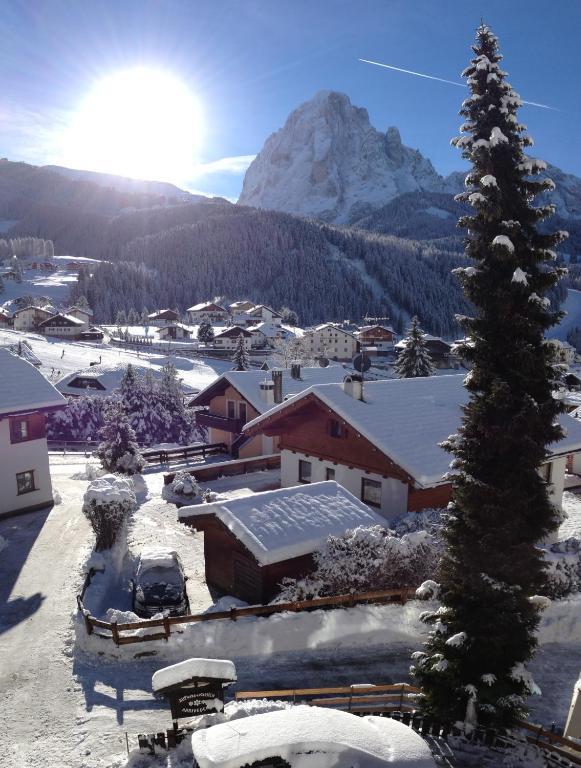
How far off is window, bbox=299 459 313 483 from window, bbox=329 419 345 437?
8.29ft

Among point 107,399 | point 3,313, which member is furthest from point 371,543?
point 3,313

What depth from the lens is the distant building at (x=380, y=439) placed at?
21.2 meters

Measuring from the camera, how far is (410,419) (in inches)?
929

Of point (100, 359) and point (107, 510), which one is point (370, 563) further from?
point (100, 359)

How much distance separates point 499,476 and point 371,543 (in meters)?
6.36

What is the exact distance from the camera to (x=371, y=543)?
1655 centimetres

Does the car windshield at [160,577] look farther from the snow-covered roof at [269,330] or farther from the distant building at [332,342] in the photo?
the distant building at [332,342]

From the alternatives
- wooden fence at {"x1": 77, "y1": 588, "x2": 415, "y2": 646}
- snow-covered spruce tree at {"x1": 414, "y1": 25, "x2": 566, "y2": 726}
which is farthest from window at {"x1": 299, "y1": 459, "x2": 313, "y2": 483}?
snow-covered spruce tree at {"x1": 414, "y1": 25, "x2": 566, "y2": 726}

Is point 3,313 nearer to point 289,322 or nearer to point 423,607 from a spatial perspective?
point 289,322

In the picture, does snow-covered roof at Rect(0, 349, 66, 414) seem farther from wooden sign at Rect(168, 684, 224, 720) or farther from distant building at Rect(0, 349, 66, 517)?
wooden sign at Rect(168, 684, 224, 720)

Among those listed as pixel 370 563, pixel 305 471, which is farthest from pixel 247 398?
pixel 370 563

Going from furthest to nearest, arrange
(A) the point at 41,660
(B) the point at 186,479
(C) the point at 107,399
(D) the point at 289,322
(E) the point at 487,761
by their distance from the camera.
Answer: (D) the point at 289,322 → (C) the point at 107,399 → (B) the point at 186,479 → (A) the point at 41,660 → (E) the point at 487,761

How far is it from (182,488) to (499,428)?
1970 centimetres

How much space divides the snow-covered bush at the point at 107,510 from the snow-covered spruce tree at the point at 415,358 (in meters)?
43.4
